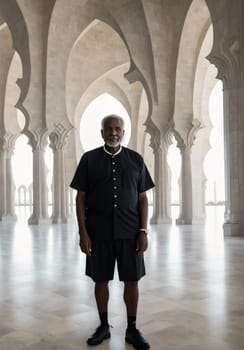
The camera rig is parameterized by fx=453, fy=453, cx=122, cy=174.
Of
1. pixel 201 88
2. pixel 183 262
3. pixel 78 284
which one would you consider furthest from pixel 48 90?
pixel 78 284

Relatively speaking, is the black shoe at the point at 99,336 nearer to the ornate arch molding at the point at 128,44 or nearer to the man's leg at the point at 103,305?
the man's leg at the point at 103,305

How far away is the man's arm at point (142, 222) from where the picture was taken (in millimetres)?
4039

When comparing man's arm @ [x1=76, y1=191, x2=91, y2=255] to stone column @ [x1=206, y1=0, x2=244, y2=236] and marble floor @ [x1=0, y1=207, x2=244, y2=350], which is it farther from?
stone column @ [x1=206, y1=0, x2=244, y2=236]

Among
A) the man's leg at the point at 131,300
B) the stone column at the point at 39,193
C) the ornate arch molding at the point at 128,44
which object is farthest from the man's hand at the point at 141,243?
the stone column at the point at 39,193

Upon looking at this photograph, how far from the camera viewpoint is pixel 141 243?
13.3 ft

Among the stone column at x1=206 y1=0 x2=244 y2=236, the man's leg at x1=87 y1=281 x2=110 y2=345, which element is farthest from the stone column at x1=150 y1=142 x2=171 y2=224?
the man's leg at x1=87 y1=281 x2=110 y2=345

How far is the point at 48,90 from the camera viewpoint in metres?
21.3

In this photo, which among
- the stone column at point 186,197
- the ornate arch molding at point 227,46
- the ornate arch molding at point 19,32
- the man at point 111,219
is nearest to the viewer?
the man at point 111,219

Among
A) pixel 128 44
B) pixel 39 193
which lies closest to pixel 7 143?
pixel 39 193

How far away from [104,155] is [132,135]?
2845 cm

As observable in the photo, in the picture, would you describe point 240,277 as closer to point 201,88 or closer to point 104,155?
point 104,155

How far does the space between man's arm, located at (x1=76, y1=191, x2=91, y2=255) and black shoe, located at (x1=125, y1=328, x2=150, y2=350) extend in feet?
2.61

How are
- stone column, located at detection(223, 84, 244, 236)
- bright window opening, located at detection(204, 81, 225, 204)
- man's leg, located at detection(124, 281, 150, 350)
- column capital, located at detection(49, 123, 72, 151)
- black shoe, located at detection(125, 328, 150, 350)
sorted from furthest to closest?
bright window opening, located at detection(204, 81, 225, 204)
column capital, located at detection(49, 123, 72, 151)
stone column, located at detection(223, 84, 244, 236)
man's leg, located at detection(124, 281, 150, 350)
black shoe, located at detection(125, 328, 150, 350)

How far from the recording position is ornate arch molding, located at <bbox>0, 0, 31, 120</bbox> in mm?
19672
